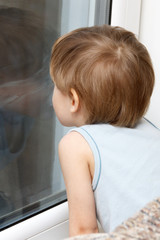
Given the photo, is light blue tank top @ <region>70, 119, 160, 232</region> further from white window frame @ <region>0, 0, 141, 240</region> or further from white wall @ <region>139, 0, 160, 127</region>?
white wall @ <region>139, 0, 160, 127</region>

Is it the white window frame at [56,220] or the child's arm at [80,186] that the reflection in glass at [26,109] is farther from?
the child's arm at [80,186]

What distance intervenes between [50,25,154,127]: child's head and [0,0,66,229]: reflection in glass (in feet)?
0.45

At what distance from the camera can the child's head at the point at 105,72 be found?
851mm

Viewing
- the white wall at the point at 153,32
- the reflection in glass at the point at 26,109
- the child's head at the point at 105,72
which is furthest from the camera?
the white wall at the point at 153,32

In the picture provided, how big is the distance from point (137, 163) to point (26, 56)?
16.3 inches

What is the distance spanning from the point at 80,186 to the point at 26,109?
0.32 metres

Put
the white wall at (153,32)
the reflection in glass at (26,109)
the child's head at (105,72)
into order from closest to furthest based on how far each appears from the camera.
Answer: the child's head at (105,72) → the reflection in glass at (26,109) → the white wall at (153,32)

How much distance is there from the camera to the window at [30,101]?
0.98 meters

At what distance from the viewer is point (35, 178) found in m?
1.15

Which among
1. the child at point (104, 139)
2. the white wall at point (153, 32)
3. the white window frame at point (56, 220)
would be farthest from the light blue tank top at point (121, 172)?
the white wall at point (153, 32)

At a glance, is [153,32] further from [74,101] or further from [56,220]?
[56,220]

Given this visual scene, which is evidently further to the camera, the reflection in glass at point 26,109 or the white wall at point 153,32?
the white wall at point 153,32

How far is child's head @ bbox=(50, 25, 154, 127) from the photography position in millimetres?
851

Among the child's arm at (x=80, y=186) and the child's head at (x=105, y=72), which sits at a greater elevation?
the child's head at (x=105, y=72)
